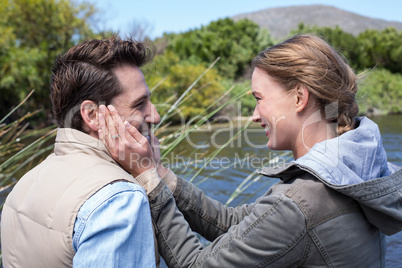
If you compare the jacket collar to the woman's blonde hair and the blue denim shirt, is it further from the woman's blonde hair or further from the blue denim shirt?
the woman's blonde hair

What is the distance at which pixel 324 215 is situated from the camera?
4.28 ft

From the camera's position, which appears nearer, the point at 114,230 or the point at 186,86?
the point at 114,230

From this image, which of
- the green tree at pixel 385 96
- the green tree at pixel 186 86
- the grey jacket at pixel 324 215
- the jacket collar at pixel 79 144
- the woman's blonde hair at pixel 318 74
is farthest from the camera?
the green tree at pixel 385 96

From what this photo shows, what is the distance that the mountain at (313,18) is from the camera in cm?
Result: 9781

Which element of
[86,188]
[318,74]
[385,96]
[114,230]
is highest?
[318,74]

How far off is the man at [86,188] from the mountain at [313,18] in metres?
97.5

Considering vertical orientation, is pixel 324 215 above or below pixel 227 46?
above

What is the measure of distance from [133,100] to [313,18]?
10927 centimetres

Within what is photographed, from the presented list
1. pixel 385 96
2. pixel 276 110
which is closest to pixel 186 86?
pixel 385 96

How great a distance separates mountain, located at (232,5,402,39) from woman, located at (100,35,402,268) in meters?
97.3

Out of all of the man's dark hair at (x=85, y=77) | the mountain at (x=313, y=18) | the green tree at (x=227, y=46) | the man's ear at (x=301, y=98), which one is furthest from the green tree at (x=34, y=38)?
the mountain at (x=313, y=18)

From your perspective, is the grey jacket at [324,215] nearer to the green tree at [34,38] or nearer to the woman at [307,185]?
the woman at [307,185]

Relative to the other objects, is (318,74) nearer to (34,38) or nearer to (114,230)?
(114,230)

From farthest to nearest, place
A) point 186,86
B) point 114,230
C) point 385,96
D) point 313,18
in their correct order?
point 313,18, point 385,96, point 186,86, point 114,230
